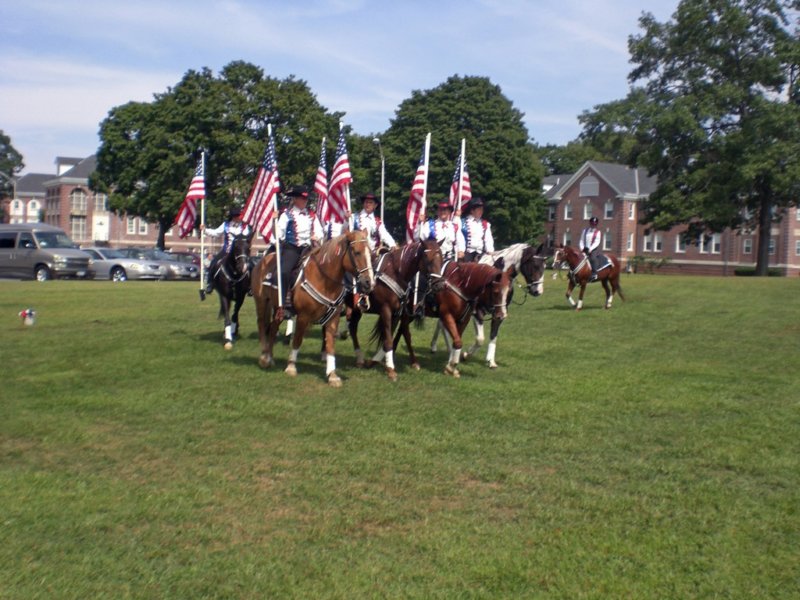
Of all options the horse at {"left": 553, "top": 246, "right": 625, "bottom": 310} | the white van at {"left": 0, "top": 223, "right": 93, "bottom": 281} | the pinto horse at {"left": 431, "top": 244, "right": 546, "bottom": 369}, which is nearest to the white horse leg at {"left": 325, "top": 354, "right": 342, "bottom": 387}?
the pinto horse at {"left": 431, "top": 244, "right": 546, "bottom": 369}

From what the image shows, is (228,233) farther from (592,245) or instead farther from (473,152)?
(473,152)

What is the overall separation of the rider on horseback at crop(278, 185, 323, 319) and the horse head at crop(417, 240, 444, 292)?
6.38 feet

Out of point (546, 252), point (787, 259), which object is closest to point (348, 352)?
point (546, 252)

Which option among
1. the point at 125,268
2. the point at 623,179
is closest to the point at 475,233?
the point at 125,268

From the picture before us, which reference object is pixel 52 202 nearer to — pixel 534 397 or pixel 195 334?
pixel 195 334

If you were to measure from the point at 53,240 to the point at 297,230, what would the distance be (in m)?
32.5

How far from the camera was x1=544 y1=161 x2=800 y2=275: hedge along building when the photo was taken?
8656cm

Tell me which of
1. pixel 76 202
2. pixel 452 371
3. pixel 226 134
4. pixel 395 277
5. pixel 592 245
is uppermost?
pixel 226 134

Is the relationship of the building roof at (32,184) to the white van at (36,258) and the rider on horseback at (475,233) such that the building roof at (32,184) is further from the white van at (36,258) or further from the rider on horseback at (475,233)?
the rider on horseback at (475,233)

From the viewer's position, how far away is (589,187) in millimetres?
98062

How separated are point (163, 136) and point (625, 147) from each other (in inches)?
1235

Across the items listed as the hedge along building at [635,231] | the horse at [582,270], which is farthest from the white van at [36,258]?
the hedge along building at [635,231]

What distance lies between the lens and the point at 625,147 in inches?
2512

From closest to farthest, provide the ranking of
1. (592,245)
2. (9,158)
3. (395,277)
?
(395,277) < (592,245) < (9,158)
